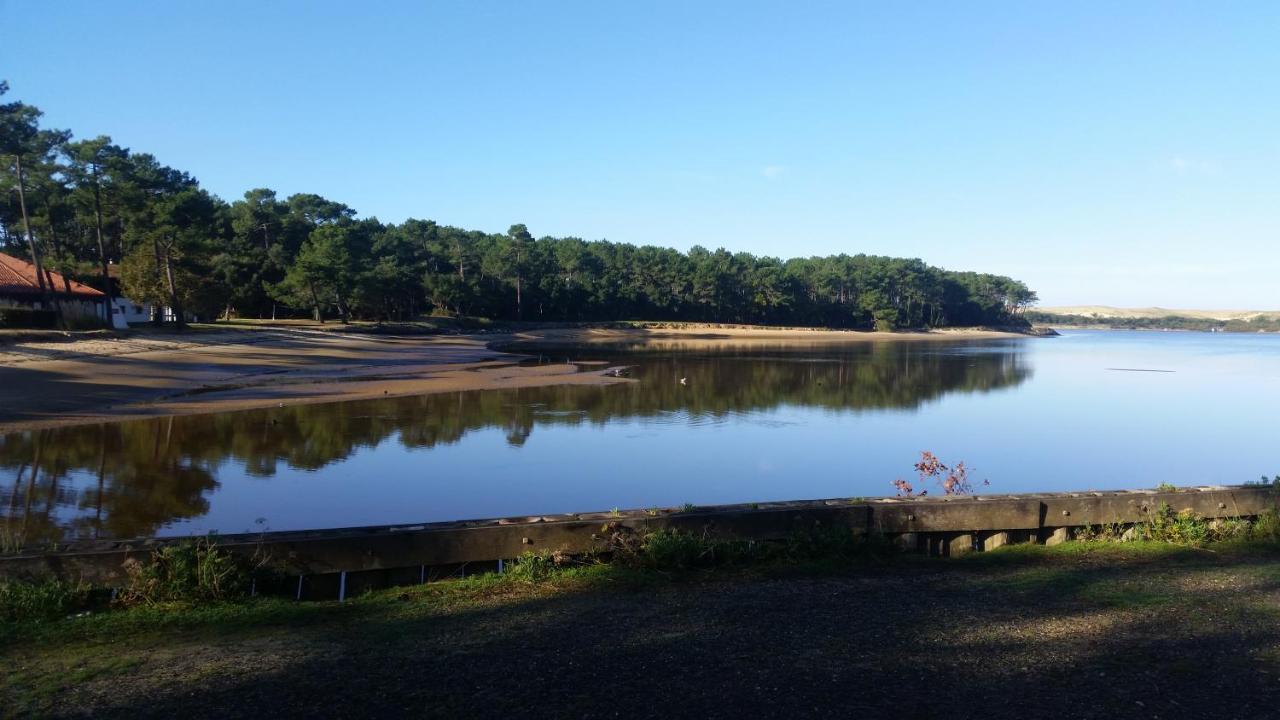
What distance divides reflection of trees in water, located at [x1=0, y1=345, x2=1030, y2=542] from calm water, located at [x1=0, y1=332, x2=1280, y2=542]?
0.23 feet

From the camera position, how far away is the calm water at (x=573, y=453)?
14023mm

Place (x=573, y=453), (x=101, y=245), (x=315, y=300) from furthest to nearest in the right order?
(x=315, y=300) → (x=101, y=245) → (x=573, y=453)

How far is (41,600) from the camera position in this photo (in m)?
6.31

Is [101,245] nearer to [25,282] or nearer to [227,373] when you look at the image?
[25,282]

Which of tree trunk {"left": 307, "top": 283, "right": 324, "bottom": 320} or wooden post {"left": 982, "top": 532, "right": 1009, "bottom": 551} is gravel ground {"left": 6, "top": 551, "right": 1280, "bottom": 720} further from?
tree trunk {"left": 307, "top": 283, "right": 324, "bottom": 320}

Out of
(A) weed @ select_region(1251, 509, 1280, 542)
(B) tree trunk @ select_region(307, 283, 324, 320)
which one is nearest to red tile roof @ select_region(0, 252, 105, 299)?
(B) tree trunk @ select_region(307, 283, 324, 320)

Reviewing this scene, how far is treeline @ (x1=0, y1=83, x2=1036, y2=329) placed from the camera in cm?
5034

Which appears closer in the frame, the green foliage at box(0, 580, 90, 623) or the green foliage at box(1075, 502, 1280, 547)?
the green foliage at box(0, 580, 90, 623)

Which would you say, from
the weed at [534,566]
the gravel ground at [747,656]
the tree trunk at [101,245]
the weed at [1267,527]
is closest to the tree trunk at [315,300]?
the tree trunk at [101,245]

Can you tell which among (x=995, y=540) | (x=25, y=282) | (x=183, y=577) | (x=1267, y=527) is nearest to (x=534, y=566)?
(x=183, y=577)

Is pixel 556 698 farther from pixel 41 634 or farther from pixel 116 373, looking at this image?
pixel 116 373

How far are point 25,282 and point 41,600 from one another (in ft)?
161

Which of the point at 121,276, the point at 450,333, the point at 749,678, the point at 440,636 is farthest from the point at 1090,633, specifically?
the point at 450,333

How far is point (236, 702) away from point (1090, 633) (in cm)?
569
